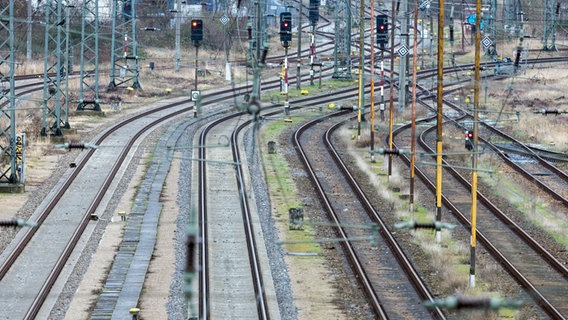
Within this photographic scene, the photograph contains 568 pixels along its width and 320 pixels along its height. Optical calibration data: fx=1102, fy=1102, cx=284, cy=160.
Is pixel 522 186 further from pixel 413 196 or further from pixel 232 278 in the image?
pixel 232 278

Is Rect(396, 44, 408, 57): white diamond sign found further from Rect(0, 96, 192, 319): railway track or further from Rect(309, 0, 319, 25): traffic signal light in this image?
Rect(309, 0, 319, 25): traffic signal light

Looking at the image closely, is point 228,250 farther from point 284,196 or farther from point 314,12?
point 314,12

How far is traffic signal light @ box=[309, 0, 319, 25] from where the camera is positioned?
57.1 meters

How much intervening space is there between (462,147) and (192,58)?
105 feet

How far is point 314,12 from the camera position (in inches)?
2296

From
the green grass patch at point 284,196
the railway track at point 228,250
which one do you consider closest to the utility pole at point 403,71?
the green grass patch at point 284,196

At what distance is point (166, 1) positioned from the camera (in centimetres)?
7781

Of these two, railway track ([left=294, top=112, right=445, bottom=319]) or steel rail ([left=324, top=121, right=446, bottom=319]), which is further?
steel rail ([left=324, top=121, right=446, bottom=319])

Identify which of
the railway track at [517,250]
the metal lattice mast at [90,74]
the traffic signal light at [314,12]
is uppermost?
the traffic signal light at [314,12]

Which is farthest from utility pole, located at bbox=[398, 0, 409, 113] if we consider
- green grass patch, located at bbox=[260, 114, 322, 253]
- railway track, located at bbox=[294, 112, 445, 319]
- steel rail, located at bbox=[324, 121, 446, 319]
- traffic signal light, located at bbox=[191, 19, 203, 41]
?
traffic signal light, located at bbox=[191, 19, 203, 41]

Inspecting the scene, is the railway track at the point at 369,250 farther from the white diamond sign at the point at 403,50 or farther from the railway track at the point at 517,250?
the white diamond sign at the point at 403,50

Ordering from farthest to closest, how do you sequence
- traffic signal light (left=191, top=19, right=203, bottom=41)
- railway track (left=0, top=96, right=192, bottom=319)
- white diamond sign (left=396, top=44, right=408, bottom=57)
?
traffic signal light (left=191, top=19, right=203, bottom=41) → white diamond sign (left=396, top=44, right=408, bottom=57) → railway track (left=0, top=96, right=192, bottom=319)

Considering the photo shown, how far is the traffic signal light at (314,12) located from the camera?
187ft

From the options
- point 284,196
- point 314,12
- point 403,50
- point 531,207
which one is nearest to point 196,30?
point 403,50
